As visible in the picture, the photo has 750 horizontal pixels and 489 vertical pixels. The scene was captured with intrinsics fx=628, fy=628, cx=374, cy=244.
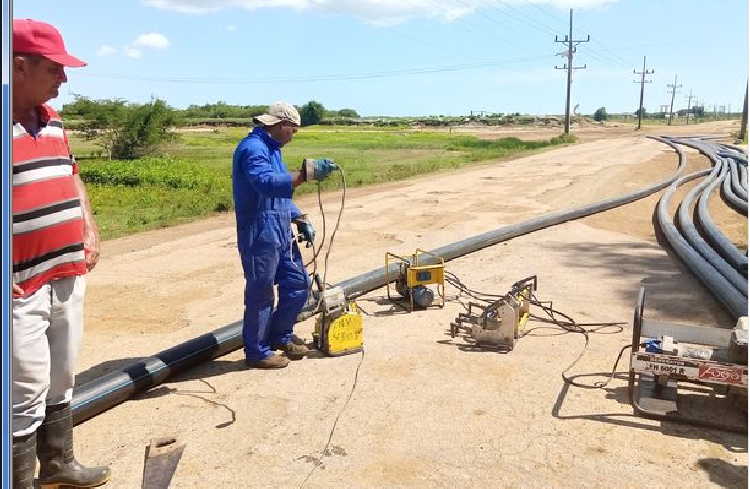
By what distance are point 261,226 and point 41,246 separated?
76.5 inches

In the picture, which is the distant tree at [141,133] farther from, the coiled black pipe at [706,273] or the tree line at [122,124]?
the coiled black pipe at [706,273]

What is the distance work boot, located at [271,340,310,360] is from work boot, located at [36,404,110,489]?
208cm

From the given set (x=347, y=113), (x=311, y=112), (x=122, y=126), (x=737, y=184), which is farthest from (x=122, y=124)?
(x=347, y=113)

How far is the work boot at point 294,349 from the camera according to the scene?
5.09 meters

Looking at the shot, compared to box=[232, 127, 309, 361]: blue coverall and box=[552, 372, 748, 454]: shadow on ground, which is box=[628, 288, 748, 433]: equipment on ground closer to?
box=[552, 372, 748, 454]: shadow on ground

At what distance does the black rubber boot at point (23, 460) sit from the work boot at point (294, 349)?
2.44 metres

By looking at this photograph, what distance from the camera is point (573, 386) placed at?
179 inches

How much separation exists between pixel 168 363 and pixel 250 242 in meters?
1.08

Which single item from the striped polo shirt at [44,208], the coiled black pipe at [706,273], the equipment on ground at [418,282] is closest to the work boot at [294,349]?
the equipment on ground at [418,282]

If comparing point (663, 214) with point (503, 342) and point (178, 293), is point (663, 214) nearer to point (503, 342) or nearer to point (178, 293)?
point (503, 342)

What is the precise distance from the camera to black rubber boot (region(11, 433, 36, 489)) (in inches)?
107

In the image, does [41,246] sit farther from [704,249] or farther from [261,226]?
[704,249]

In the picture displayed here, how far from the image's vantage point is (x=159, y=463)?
2.45m

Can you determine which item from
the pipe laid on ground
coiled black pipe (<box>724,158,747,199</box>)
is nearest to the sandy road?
the pipe laid on ground
